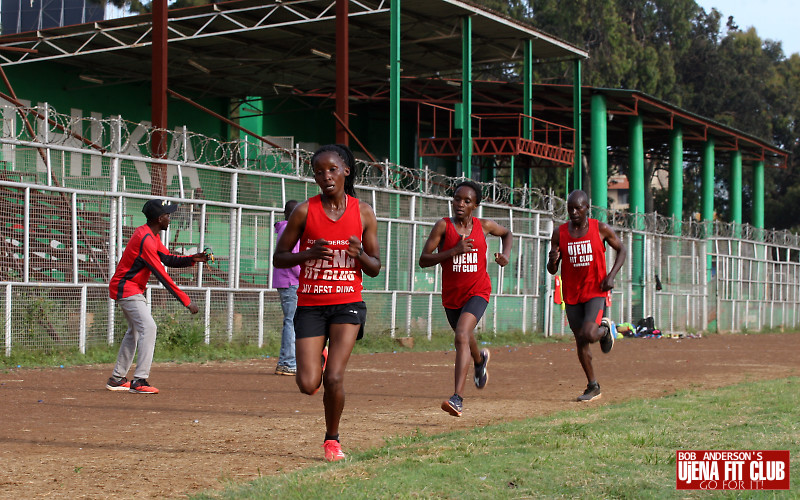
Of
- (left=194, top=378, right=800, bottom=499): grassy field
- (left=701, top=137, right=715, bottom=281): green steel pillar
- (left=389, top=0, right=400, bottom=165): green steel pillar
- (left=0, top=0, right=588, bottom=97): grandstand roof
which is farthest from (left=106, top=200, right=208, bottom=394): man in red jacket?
(left=701, top=137, right=715, bottom=281): green steel pillar

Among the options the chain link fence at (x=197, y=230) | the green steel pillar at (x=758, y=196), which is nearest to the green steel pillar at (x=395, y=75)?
the chain link fence at (x=197, y=230)

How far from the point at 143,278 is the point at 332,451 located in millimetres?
4187

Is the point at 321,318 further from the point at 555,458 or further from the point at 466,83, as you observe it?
the point at 466,83

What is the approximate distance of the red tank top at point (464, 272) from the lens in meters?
8.63

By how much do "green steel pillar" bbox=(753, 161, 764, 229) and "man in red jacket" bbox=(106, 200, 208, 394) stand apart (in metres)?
38.6

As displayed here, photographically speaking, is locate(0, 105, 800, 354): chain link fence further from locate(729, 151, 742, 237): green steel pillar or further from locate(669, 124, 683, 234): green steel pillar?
locate(729, 151, 742, 237): green steel pillar

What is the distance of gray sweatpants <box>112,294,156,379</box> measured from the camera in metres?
9.47

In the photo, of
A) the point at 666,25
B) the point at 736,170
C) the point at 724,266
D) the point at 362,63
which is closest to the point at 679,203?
the point at 736,170

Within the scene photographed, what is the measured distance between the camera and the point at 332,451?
6.01 meters

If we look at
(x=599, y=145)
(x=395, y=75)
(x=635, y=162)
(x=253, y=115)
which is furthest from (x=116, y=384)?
(x=635, y=162)

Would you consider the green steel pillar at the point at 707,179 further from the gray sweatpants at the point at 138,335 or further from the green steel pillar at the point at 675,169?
the gray sweatpants at the point at 138,335

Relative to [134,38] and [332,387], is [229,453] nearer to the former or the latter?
[332,387]

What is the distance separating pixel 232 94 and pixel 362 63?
5.99m

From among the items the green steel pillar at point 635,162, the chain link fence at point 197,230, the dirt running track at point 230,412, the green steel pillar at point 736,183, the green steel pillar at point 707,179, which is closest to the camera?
the dirt running track at point 230,412
